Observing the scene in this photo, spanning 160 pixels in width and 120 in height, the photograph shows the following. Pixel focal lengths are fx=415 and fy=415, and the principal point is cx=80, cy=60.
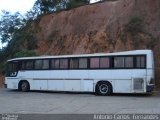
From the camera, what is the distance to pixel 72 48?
136 feet

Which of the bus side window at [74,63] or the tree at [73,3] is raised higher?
the tree at [73,3]

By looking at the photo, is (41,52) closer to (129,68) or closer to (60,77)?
(60,77)

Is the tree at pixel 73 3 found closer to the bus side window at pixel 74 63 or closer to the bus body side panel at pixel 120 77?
the bus side window at pixel 74 63

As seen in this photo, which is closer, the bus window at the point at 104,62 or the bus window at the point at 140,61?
the bus window at the point at 140,61

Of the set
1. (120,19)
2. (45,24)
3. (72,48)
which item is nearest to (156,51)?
(120,19)

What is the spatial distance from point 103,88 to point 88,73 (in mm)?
1430

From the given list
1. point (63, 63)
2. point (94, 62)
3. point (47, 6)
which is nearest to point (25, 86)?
point (63, 63)

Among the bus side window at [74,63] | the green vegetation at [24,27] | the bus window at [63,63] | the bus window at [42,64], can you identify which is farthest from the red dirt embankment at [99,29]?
the bus window at [42,64]

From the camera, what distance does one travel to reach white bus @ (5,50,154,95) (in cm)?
2575

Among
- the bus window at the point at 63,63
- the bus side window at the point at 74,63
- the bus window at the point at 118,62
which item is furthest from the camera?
the bus window at the point at 63,63

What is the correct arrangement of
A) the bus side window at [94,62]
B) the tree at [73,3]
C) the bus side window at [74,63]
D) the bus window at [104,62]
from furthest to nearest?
the tree at [73,3], the bus side window at [74,63], the bus side window at [94,62], the bus window at [104,62]

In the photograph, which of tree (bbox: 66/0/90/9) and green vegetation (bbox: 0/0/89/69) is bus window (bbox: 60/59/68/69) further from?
tree (bbox: 66/0/90/9)

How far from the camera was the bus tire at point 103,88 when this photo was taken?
27095 mm

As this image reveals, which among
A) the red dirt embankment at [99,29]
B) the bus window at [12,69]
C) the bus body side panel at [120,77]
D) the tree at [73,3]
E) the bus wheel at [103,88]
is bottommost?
the bus wheel at [103,88]
